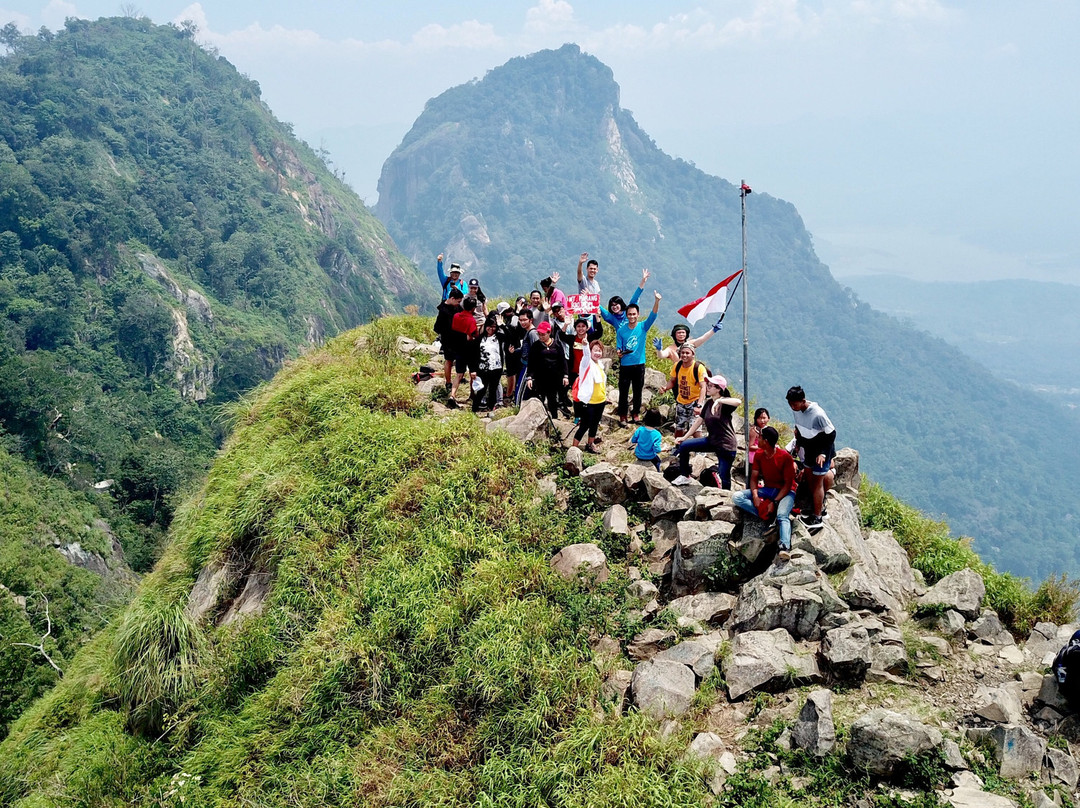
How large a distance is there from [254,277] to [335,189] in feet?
167

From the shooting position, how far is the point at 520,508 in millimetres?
9555

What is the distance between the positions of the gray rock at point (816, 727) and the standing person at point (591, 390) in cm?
513

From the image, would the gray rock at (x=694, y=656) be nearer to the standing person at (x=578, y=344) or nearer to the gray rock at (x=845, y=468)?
the gray rock at (x=845, y=468)

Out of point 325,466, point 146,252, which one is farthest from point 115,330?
point 325,466

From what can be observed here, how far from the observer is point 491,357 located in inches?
472

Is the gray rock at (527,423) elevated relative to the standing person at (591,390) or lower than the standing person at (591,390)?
lower

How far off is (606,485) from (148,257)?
83712 millimetres

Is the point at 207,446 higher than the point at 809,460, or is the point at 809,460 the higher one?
the point at 809,460

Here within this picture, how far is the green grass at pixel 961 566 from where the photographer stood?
8367mm

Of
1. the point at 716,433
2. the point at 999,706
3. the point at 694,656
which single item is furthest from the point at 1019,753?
the point at 716,433

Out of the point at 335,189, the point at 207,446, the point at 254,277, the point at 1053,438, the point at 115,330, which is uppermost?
the point at 335,189

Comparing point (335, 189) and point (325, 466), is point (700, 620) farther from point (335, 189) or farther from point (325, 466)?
A: point (335, 189)

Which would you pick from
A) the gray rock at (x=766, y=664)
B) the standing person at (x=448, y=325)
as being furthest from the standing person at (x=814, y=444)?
the standing person at (x=448, y=325)

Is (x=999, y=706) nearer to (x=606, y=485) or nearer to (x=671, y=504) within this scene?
(x=671, y=504)
